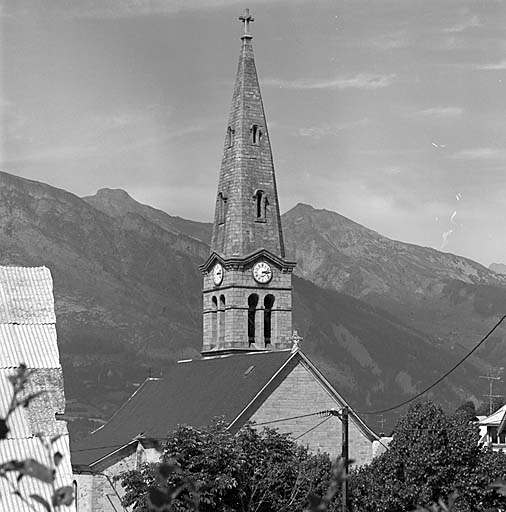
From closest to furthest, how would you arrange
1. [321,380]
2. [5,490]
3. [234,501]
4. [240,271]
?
1. [5,490]
2. [234,501]
3. [321,380]
4. [240,271]

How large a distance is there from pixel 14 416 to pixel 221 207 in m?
48.9

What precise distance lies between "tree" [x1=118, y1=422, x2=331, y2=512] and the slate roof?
5898 mm

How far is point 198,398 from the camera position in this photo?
54719mm

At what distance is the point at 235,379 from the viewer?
5322cm

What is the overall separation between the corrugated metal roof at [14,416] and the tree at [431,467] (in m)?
22.9

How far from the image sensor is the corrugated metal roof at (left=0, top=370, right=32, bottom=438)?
1279 centimetres

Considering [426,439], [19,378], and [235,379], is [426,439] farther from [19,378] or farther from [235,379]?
[19,378]

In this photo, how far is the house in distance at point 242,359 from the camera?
5122 cm

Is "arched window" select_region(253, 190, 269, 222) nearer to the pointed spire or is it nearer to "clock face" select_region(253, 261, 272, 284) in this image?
the pointed spire

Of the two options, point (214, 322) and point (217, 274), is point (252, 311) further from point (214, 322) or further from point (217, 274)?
point (217, 274)

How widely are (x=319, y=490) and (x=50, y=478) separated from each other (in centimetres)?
3676

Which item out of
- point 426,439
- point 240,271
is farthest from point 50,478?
point 240,271

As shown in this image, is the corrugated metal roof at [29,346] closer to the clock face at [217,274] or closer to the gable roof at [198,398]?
the gable roof at [198,398]

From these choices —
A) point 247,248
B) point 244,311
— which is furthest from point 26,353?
point 247,248
